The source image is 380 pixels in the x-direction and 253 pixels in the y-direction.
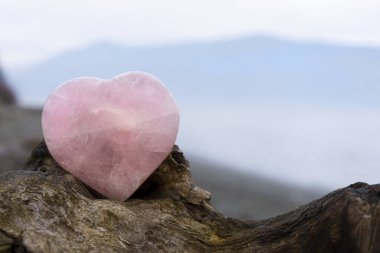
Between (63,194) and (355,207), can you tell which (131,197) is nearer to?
(63,194)

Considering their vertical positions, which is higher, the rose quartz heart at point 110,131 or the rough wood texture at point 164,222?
the rose quartz heart at point 110,131

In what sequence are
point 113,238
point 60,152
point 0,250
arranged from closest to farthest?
point 0,250 → point 113,238 → point 60,152

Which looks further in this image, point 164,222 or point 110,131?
point 110,131

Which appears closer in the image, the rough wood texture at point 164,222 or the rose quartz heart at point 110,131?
the rough wood texture at point 164,222

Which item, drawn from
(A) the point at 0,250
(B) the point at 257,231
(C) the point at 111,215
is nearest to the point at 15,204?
(A) the point at 0,250
